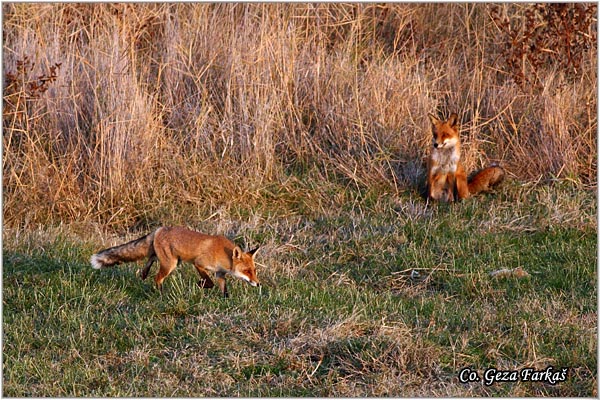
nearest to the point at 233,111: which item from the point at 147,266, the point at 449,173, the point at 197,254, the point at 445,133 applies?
the point at 445,133

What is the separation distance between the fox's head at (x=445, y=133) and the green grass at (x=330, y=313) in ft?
2.78

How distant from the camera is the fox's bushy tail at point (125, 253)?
21.9 feet

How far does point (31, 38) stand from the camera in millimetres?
10273

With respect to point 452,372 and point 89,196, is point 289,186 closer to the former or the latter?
point 89,196

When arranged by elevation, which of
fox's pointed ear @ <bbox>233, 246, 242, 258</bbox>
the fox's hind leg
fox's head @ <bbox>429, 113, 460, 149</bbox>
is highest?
fox's head @ <bbox>429, 113, 460, 149</bbox>

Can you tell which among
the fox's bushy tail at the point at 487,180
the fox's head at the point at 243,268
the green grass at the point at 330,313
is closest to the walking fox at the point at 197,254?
the fox's head at the point at 243,268

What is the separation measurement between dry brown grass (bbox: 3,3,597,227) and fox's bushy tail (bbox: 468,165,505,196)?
0.50 m

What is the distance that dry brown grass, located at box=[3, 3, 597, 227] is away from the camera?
9.01 metres

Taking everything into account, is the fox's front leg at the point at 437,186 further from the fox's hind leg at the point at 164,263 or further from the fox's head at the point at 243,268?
the fox's hind leg at the point at 164,263

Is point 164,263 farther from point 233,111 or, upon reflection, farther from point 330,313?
point 233,111

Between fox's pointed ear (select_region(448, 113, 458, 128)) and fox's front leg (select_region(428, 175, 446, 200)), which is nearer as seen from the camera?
fox's front leg (select_region(428, 175, 446, 200))

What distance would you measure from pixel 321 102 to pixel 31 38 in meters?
3.54

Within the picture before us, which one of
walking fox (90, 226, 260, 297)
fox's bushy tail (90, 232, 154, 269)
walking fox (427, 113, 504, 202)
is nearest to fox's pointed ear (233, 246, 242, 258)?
walking fox (90, 226, 260, 297)

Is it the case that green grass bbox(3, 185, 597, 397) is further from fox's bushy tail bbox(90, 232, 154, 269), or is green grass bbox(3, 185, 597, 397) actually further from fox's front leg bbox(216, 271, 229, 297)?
fox's bushy tail bbox(90, 232, 154, 269)
